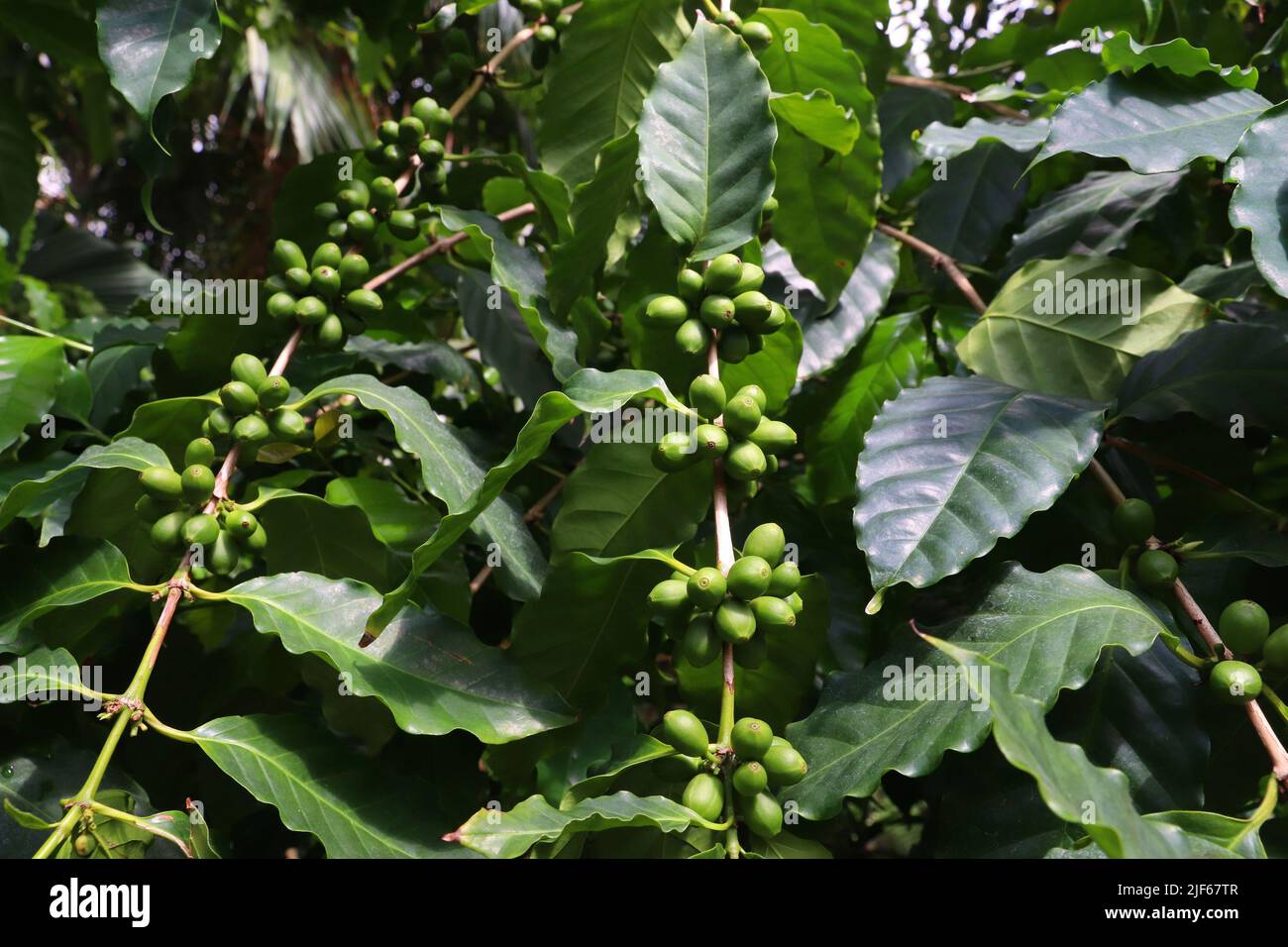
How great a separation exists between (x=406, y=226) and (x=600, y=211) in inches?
9.1

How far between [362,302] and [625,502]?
337 millimetres

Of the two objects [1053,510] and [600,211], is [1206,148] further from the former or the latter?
[600,211]

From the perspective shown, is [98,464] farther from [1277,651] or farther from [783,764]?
[1277,651]

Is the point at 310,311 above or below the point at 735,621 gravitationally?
above

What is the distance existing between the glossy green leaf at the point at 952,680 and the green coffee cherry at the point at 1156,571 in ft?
0.22

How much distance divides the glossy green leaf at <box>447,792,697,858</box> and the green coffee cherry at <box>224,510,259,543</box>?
11.8 inches

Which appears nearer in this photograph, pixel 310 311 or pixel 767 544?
pixel 767 544

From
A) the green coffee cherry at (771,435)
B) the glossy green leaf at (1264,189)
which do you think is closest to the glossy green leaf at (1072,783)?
the green coffee cherry at (771,435)

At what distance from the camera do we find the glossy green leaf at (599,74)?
908 mm

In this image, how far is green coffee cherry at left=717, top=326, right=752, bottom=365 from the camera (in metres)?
0.73

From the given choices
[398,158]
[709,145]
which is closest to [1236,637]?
[709,145]

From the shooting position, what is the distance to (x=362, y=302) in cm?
89

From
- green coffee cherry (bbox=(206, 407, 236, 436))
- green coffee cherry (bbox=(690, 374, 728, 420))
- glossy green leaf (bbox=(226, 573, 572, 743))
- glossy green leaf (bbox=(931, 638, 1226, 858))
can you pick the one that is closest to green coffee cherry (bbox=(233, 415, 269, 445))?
green coffee cherry (bbox=(206, 407, 236, 436))

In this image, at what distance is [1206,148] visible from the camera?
695 millimetres
